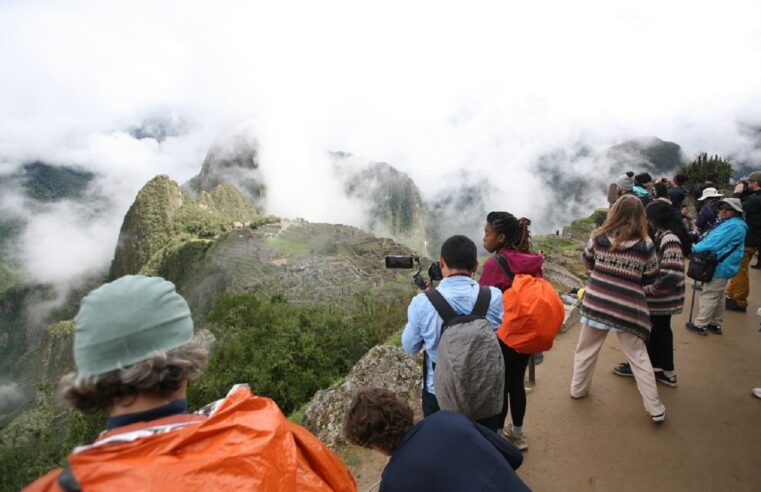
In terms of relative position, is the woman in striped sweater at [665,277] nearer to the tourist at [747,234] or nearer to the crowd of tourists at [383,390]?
the crowd of tourists at [383,390]

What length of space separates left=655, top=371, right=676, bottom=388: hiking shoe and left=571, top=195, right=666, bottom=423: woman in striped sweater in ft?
2.13

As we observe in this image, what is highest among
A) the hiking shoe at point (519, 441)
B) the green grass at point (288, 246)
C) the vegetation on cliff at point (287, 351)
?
the hiking shoe at point (519, 441)

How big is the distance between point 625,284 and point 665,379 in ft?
5.12

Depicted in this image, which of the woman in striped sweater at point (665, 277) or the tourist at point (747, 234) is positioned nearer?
the woman in striped sweater at point (665, 277)

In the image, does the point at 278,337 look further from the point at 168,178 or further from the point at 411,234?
the point at 411,234

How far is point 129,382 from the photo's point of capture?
1133mm

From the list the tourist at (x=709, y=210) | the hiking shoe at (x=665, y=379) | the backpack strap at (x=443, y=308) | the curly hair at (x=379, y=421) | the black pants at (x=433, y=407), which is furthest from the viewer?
the tourist at (x=709, y=210)

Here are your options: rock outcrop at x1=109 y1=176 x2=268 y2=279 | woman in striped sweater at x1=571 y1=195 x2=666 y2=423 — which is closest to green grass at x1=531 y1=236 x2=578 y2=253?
woman in striped sweater at x1=571 y1=195 x2=666 y2=423

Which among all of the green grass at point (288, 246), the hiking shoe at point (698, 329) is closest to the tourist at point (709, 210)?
the hiking shoe at point (698, 329)

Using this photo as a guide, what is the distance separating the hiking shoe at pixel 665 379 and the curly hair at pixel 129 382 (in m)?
4.50

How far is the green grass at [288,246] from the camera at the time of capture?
106 feet

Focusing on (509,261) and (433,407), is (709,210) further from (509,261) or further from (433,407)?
(433,407)

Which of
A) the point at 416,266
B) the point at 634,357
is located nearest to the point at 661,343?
the point at 634,357

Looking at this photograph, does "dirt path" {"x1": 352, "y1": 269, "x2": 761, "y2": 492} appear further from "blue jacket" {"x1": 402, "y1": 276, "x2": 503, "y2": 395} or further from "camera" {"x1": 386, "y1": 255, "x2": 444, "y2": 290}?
"camera" {"x1": 386, "y1": 255, "x2": 444, "y2": 290}
